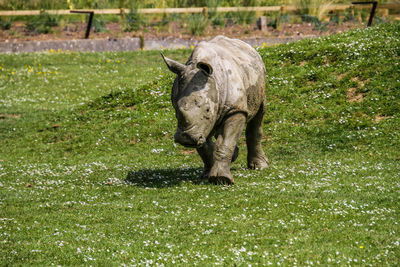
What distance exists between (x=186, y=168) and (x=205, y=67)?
3.71m

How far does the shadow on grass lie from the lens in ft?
37.8

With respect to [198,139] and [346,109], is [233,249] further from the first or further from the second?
[346,109]

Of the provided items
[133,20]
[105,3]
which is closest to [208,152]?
[133,20]

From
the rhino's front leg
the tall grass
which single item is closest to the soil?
the tall grass

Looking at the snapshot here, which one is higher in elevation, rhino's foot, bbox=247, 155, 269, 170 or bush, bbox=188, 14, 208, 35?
bush, bbox=188, 14, 208, 35

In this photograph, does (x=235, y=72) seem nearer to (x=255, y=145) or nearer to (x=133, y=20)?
(x=255, y=145)

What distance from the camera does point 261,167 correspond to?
12.9m

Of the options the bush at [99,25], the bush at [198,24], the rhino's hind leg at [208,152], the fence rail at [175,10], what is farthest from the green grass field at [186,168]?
the bush at [198,24]

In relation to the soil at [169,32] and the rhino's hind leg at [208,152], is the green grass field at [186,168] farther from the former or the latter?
the soil at [169,32]

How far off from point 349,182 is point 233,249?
4226 millimetres

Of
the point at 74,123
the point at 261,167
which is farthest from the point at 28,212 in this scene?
the point at 74,123

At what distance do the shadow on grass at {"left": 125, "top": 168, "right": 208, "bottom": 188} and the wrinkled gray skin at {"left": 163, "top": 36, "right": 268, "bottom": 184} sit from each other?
0.46 metres

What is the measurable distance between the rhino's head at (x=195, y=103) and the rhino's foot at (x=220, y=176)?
0.71 metres

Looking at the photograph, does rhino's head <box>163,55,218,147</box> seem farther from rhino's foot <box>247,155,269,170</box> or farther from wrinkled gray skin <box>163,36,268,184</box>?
rhino's foot <box>247,155,269,170</box>
